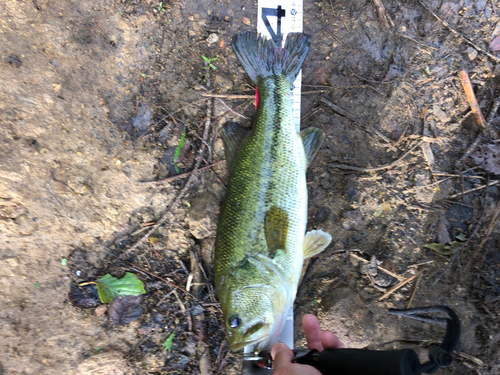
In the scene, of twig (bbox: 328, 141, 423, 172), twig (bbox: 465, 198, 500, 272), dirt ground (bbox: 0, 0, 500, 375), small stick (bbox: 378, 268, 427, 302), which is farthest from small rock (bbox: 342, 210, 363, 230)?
twig (bbox: 465, 198, 500, 272)

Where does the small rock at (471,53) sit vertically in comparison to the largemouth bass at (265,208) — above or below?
above

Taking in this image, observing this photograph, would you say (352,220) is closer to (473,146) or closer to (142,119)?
(473,146)

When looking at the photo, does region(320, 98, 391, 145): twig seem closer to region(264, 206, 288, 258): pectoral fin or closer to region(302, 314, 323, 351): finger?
region(264, 206, 288, 258): pectoral fin

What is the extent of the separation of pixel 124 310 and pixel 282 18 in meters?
4.02

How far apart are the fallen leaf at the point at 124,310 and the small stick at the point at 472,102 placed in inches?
184

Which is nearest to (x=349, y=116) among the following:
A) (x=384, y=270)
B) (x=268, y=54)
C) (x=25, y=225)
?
(x=268, y=54)

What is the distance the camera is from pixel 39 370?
3053 mm

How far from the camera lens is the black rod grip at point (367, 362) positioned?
1.63 meters

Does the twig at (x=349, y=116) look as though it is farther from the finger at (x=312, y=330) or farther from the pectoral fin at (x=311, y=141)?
the finger at (x=312, y=330)

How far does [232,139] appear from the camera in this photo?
10.6ft

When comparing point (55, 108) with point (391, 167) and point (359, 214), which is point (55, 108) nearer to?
point (359, 214)

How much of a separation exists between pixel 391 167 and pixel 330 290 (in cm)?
168

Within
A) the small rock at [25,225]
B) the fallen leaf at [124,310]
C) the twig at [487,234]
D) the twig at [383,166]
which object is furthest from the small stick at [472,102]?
the small rock at [25,225]

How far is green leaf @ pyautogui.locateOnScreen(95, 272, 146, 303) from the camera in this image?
10.5 feet
